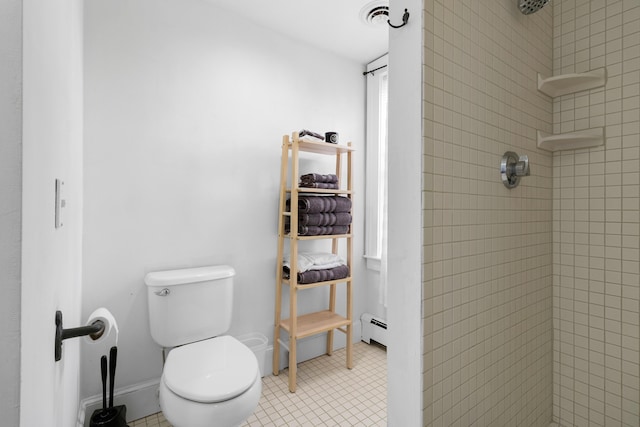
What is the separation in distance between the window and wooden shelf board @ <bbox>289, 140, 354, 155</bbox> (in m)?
0.44

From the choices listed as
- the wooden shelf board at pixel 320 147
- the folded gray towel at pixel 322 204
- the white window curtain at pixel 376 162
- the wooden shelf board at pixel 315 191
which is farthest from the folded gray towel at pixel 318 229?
the wooden shelf board at pixel 320 147

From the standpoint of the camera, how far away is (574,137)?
130 centimetres

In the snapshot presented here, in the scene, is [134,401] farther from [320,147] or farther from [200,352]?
[320,147]

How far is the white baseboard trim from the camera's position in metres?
1.54

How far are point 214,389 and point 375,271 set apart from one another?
165 cm

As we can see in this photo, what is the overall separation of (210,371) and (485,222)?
126 cm

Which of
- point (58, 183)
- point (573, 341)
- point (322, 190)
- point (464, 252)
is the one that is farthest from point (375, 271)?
point (58, 183)

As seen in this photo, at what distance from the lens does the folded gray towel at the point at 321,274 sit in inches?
80.0

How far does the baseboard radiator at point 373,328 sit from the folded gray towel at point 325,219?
905 millimetres

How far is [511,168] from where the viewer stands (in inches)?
46.6

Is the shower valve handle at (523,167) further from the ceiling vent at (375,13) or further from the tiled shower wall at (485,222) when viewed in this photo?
the ceiling vent at (375,13)

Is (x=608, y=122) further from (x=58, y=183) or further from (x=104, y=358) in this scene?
(x=104, y=358)

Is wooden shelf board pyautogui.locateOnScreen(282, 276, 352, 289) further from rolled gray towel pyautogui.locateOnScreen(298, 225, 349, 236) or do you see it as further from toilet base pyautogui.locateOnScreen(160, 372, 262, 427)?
toilet base pyautogui.locateOnScreen(160, 372, 262, 427)

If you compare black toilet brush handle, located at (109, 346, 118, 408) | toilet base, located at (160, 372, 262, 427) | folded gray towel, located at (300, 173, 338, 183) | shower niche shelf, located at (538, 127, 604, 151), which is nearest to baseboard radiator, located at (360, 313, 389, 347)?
folded gray towel, located at (300, 173, 338, 183)
